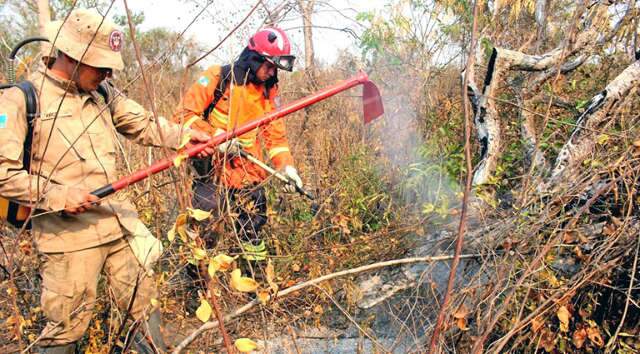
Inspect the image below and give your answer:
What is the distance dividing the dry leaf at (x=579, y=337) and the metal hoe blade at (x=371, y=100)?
1.92 meters

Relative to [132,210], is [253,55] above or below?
above

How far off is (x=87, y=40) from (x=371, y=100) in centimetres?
197

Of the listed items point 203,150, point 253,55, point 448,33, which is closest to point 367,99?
point 253,55

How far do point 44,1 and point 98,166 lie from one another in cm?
619

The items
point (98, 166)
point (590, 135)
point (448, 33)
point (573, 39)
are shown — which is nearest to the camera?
point (98, 166)

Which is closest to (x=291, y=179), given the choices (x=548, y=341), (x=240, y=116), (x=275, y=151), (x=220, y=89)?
(x=275, y=151)

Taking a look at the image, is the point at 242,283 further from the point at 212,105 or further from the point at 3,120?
the point at 212,105

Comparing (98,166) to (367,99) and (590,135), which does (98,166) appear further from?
(590,135)

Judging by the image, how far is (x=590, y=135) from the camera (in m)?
3.09

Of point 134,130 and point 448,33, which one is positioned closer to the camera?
point 134,130

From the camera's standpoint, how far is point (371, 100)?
3.71 metres

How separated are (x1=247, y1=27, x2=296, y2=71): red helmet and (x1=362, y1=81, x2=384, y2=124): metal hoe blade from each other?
56 cm

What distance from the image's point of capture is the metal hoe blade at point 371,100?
3.67 metres

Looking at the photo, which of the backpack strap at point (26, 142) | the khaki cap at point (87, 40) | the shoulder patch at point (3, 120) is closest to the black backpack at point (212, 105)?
the khaki cap at point (87, 40)
